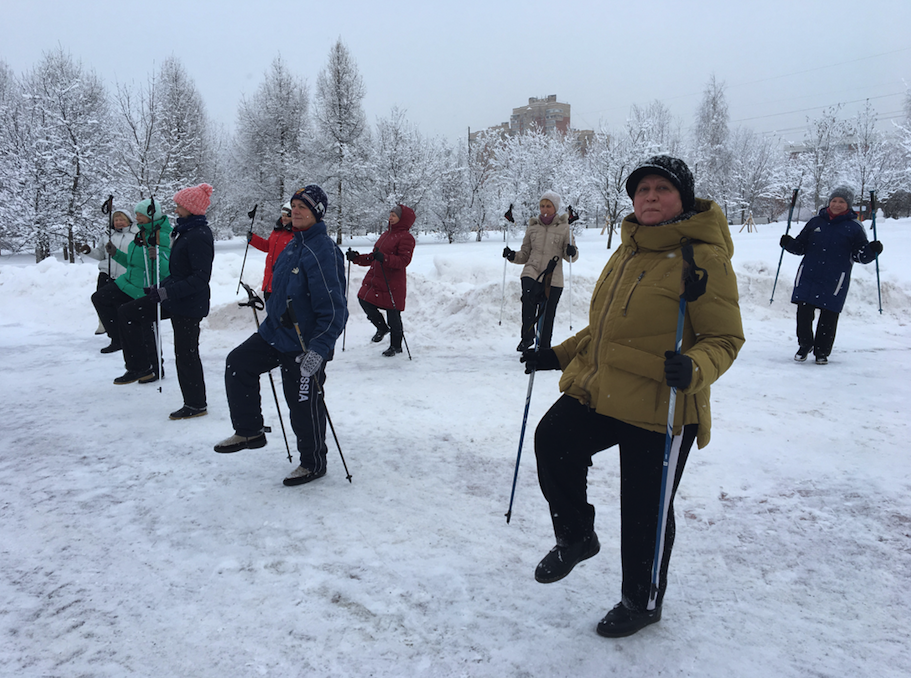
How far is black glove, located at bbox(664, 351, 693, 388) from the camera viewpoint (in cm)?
188

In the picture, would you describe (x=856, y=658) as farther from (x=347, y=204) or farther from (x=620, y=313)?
(x=347, y=204)

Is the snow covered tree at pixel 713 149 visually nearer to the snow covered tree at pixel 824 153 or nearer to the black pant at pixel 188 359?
the snow covered tree at pixel 824 153

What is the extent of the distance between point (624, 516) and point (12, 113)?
34263mm

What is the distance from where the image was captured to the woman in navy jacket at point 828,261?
6875 mm

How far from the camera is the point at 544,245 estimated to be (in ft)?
24.1

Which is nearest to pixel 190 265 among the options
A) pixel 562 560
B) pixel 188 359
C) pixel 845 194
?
pixel 188 359

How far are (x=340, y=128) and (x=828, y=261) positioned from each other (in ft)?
98.4

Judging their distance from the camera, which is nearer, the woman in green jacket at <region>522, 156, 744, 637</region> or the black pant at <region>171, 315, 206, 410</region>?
the woman in green jacket at <region>522, 156, 744, 637</region>

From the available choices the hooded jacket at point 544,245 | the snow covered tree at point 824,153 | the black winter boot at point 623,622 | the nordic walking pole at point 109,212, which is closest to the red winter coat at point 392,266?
the hooded jacket at point 544,245

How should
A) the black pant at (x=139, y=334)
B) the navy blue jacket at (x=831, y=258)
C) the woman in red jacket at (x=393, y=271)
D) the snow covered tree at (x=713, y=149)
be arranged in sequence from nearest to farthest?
the black pant at (x=139, y=334), the navy blue jacket at (x=831, y=258), the woman in red jacket at (x=393, y=271), the snow covered tree at (x=713, y=149)

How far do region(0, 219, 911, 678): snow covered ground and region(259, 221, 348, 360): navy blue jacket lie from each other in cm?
103

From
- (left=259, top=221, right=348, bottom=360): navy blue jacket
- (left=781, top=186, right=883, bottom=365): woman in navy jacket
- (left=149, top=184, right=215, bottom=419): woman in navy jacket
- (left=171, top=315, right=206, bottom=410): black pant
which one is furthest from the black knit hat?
A: (left=781, top=186, right=883, bottom=365): woman in navy jacket

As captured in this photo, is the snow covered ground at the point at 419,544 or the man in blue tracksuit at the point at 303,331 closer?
the snow covered ground at the point at 419,544

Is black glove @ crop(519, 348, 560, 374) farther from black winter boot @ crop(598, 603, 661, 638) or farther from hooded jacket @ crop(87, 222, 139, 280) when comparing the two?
hooded jacket @ crop(87, 222, 139, 280)
